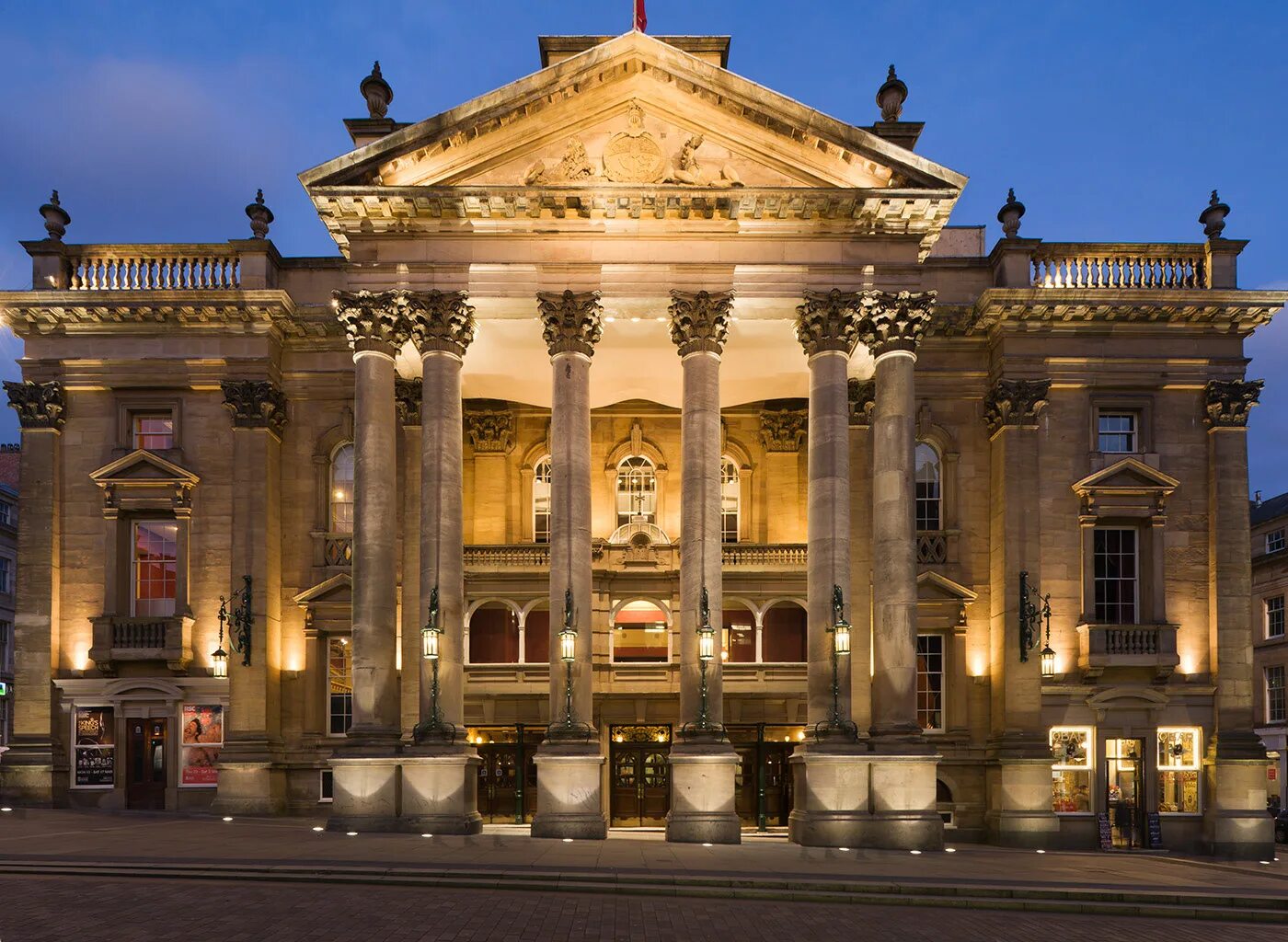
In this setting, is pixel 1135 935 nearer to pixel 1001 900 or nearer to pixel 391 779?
pixel 1001 900

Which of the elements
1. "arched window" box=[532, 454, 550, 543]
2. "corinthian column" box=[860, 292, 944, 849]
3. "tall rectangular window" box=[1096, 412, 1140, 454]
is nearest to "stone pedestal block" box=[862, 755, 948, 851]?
"corinthian column" box=[860, 292, 944, 849]

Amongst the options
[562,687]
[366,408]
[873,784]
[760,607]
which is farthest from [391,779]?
[760,607]

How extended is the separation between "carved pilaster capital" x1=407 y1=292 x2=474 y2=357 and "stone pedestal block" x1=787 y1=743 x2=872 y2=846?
14.2 metres

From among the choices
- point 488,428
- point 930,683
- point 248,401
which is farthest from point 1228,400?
point 248,401

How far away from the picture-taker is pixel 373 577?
31594mm

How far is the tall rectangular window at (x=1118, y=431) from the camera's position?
3869cm

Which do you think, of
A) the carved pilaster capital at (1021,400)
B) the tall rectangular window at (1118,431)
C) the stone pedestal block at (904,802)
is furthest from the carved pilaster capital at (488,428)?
the tall rectangular window at (1118,431)

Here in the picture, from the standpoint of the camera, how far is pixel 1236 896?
22.2 m

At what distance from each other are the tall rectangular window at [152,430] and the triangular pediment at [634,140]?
1066cm

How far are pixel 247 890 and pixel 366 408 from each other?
48.3 ft

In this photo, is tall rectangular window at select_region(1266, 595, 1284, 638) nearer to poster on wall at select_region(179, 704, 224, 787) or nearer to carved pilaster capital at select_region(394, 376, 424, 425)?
carved pilaster capital at select_region(394, 376, 424, 425)

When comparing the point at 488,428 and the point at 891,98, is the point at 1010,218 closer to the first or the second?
the point at 891,98

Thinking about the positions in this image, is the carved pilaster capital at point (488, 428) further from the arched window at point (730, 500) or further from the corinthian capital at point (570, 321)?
the corinthian capital at point (570, 321)

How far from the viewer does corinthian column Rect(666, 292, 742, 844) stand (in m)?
29.5
